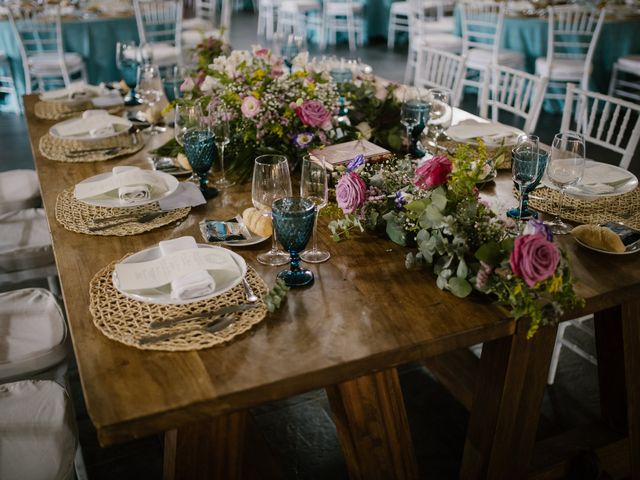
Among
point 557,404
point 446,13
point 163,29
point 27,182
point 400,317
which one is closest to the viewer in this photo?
point 400,317

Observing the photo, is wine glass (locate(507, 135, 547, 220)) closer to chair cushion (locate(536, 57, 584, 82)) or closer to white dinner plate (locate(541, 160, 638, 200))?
white dinner plate (locate(541, 160, 638, 200))

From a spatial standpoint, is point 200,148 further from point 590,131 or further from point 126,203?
point 590,131

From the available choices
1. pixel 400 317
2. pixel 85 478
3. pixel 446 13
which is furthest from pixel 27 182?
pixel 446 13

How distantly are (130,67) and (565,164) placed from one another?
6.38 feet

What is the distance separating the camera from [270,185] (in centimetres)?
137

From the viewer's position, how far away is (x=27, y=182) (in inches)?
97.7

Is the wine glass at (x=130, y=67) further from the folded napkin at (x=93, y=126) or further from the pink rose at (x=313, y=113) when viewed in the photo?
the pink rose at (x=313, y=113)

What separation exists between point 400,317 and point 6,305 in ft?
3.66

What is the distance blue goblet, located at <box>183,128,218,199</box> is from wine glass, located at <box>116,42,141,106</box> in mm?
1111

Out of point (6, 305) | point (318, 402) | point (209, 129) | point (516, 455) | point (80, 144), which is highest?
point (209, 129)

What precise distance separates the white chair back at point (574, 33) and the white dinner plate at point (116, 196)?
3882 millimetres

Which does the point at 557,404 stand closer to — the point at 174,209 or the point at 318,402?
the point at 318,402

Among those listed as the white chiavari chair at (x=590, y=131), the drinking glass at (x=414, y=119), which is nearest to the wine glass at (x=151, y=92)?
the drinking glass at (x=414, y=119)

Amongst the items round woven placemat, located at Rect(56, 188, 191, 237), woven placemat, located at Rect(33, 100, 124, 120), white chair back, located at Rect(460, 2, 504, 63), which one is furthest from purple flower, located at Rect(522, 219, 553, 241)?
white chair back, located at Rect(460, 2, 504, 63)
